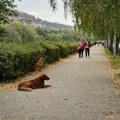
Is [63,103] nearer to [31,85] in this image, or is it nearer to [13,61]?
[31,85]

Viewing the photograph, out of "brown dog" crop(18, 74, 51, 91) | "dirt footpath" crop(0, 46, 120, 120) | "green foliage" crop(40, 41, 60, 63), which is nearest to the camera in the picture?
"dirt footpath" crop(0, 46, 120, 120)

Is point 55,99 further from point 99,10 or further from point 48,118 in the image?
point 99,10

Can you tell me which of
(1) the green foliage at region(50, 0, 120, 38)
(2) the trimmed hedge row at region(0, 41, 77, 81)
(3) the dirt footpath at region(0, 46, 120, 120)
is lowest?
(3) the dirt footpath at region(0, 46, 120, 120)

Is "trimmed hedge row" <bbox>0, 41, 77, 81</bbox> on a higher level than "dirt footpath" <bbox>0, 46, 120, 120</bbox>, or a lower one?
higher

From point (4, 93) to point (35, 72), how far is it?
8.64 m

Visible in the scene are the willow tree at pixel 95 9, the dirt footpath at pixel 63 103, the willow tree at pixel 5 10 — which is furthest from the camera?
the willow tree at pixel 5 10

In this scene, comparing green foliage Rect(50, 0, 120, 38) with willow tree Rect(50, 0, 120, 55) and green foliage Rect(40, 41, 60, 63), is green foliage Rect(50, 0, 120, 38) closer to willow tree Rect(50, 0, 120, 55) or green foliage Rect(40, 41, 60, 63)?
willow tree Rect(50, 0, 120, 55)

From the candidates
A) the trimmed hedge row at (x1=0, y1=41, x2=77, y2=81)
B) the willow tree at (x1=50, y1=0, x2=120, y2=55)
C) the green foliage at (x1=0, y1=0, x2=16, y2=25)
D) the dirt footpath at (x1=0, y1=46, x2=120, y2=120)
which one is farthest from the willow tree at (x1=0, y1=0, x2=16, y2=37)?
the dirt footpath at (x1=0, y1=46, x2=120, y2=120)

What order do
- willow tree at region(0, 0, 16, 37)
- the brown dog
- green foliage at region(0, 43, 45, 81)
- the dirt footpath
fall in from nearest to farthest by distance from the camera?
the dirt footpath, the brown dog, green foliage at region(0, 43, 45, 81), willow tree at region(0, 0, 16, 37)

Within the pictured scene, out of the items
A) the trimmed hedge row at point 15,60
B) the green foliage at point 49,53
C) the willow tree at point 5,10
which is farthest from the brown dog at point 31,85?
the green foliage at point 49,53

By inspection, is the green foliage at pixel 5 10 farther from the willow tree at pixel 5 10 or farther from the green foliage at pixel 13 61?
the green foliage at pixel 13 61

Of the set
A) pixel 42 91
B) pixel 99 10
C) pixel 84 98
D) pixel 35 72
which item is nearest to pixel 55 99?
pixel 84 98

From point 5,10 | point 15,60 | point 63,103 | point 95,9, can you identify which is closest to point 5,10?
point 5,10

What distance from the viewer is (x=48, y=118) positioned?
32.8 ft
